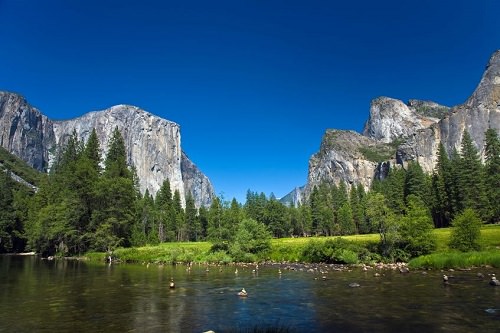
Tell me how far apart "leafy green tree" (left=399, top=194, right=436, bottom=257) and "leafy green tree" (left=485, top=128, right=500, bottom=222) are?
47309 mm

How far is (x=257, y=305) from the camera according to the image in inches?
1065

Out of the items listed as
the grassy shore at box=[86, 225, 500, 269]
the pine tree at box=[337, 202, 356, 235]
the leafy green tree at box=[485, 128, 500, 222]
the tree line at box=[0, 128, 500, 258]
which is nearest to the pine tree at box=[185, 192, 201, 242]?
the tree line at box=[0, 128, 500, 258]

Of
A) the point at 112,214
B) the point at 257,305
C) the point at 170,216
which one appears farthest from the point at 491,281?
the point at 170,216

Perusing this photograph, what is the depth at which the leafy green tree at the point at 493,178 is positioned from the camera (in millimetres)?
88812

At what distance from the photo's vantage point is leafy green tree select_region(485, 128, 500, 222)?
8881cm

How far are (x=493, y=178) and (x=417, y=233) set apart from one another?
2217 inches

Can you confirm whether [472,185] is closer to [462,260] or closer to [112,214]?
[462,260]

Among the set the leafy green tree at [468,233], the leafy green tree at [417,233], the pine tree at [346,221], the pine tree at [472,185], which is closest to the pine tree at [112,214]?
the leafy green tree at [417,233]

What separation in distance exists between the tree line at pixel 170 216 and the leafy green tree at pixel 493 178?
0.24 metres

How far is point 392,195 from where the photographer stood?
5054 inches

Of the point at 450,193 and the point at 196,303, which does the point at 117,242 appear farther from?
the point at 450,193

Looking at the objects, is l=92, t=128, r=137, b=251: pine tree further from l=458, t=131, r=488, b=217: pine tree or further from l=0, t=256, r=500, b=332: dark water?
l=458, t=131, r=488, b=217: pine tree

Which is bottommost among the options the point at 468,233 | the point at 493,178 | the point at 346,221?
the point at 468,233

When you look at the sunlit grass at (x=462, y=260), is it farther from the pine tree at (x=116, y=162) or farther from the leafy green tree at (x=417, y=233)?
the pine tree at (x=116, y=162)
